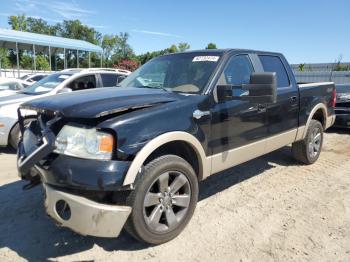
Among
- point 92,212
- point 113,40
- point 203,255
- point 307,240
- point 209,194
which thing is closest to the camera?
point 92,212

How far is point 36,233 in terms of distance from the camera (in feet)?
11.6

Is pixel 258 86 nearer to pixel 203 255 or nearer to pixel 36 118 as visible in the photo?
pixel 203 255

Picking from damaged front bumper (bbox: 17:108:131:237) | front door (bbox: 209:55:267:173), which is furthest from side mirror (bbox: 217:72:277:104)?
damaged front bumper (bbox: 17:108:131:237)

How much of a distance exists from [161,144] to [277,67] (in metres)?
2.94

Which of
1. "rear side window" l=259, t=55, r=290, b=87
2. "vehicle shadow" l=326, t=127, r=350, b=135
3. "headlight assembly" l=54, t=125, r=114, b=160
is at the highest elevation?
"rear side window" l=259, t=55, r=290, b=87

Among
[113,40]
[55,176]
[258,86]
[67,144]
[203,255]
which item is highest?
[113,40]

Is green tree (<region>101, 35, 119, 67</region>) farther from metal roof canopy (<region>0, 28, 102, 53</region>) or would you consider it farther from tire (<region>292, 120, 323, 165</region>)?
tire (<region>292, 120, 323, 165</region>)

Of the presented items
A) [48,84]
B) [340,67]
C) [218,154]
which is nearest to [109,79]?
[48,84]

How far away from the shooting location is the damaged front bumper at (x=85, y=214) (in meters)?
2.79

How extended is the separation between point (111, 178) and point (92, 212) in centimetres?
31

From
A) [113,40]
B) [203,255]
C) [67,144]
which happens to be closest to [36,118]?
[67,144]

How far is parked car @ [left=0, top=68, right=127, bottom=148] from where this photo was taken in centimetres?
662

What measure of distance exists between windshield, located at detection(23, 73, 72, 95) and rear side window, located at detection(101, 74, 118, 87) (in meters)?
0.80

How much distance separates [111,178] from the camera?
2793 millimetres
